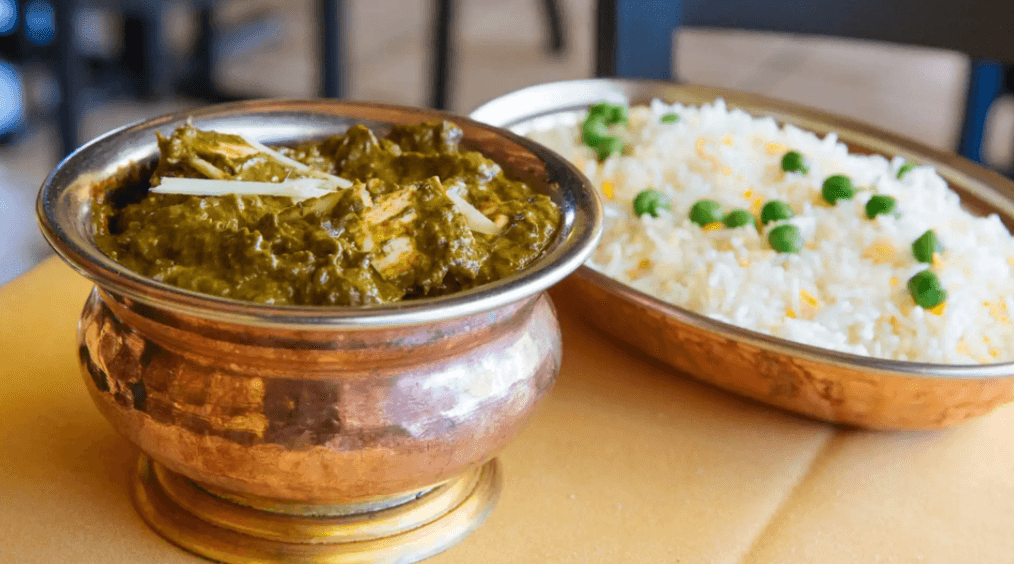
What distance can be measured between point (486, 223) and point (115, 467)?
1.65 feet

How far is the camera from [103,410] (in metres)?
1.00

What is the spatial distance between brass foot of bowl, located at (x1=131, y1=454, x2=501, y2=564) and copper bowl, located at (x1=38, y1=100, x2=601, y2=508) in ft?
0.09

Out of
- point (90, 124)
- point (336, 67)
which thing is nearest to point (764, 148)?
point (336, 67)

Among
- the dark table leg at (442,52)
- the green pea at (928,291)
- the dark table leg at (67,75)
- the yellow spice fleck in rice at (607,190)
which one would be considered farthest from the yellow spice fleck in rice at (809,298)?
the dark table leg at (442,52)

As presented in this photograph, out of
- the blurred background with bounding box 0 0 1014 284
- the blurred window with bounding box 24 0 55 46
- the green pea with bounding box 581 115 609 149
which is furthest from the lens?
the blurred window with bounding box 24 0 55 46

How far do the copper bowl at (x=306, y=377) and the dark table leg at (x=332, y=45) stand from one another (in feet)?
9.40

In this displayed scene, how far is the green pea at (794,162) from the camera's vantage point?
167cm

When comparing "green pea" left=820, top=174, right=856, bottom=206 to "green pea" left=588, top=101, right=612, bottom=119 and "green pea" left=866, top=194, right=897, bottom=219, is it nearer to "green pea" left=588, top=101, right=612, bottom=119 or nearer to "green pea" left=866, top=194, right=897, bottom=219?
"green pea" left=866, top=194, right=897, bottom=219

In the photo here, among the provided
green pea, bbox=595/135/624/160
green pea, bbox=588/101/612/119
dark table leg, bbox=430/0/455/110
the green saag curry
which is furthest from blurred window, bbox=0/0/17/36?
the green saag curry

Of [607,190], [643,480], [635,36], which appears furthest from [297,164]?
[635,36]

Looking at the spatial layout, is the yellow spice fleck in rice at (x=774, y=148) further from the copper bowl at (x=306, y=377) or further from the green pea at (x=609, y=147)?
the copper bowl at (x=306, y=377)

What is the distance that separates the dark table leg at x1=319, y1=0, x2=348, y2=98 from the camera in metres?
3.77

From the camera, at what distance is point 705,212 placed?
1540 millimetres

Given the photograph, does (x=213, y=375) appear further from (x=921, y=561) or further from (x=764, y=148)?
(x=764, y=148)
